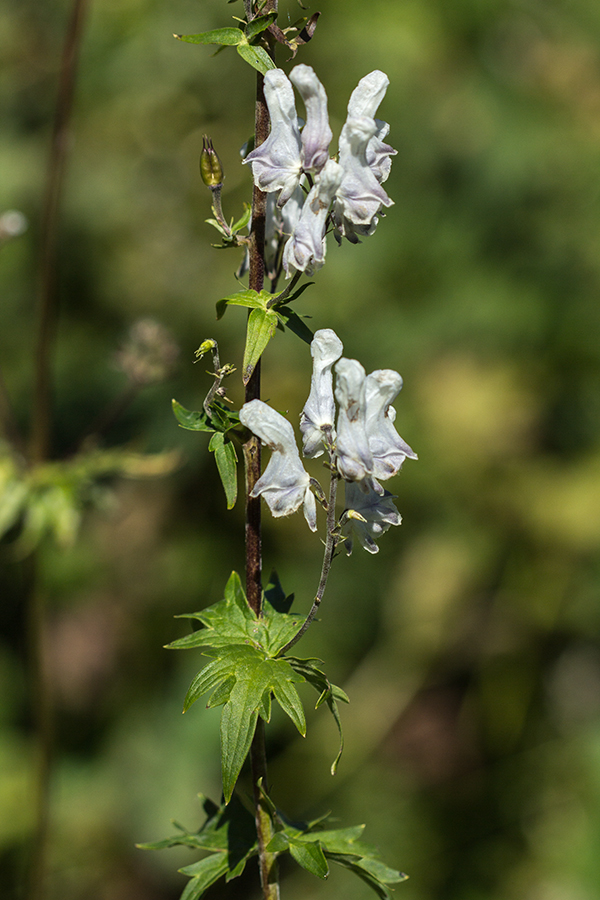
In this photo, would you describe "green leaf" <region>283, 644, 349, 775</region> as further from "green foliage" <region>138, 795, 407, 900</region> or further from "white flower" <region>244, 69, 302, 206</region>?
"white flower" <region>244, 69, 302, 206</region>

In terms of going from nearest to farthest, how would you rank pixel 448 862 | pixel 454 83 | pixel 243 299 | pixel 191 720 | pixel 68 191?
pixel 243 299
pixel 448 862
pixel 191 720
pixel 68 191
pixel 454 83

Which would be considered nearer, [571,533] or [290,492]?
[290,492]

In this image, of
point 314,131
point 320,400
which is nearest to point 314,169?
point 314,131

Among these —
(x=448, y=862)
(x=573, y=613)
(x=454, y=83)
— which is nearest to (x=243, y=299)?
(x=448, y=862)

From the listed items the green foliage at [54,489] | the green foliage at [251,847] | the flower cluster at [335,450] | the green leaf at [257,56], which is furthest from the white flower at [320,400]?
the green foliage at [54,489]

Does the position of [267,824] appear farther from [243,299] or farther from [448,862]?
[448,862]

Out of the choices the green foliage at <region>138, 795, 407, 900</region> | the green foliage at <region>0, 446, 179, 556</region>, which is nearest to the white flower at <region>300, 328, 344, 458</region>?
the green foliage at <region>138, 795, 407, 900</region>

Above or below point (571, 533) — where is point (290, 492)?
above

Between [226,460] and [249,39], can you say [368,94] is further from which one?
[226,460]
